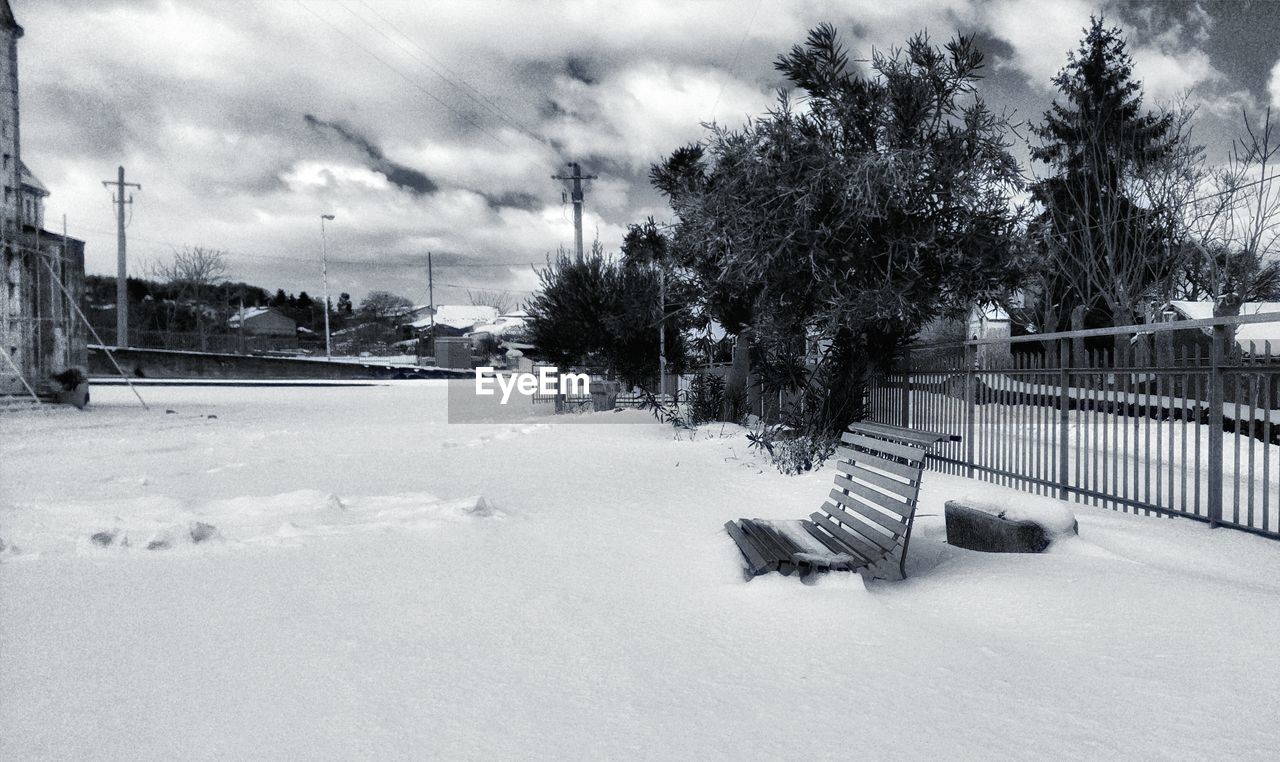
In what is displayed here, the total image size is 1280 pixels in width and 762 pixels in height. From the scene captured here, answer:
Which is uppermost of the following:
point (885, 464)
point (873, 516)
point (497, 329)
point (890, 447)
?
point (497, 329)

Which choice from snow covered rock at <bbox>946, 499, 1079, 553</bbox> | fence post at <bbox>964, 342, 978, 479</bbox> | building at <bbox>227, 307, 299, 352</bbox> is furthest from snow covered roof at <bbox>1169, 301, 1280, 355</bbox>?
building at <bbox>227, 307, 299, 352</bbox>

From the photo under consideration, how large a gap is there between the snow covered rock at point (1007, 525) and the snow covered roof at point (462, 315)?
92.1 m

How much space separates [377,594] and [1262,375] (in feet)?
19.5

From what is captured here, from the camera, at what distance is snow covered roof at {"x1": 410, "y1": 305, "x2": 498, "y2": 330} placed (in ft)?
326

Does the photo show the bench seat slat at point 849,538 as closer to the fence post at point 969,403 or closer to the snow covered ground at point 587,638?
the snow covered ground at point 587,638

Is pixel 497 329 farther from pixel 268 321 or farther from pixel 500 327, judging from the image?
pixel 268 321

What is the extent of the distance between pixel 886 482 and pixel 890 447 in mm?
222

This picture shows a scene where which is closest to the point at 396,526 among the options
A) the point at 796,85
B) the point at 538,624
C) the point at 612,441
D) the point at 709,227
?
the point at 538,624

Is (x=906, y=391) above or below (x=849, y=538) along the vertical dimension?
above

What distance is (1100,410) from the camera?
7.51m

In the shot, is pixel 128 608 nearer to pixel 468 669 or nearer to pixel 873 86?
pixel 468 669

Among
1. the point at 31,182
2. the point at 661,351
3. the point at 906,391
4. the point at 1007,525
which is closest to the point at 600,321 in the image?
the point at 661,351

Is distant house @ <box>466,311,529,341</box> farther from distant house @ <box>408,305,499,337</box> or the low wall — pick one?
the low wall

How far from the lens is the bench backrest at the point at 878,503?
14.8 ft
